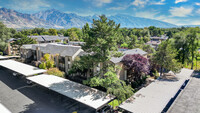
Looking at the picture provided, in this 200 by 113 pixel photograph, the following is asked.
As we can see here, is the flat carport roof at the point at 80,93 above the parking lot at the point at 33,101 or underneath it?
above

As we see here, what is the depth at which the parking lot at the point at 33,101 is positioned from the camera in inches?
651

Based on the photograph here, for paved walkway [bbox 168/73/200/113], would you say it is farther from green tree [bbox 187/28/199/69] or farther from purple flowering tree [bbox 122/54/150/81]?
green tree [bbox 187/28/199/69]

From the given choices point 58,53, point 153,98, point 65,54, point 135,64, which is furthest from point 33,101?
point 135,64

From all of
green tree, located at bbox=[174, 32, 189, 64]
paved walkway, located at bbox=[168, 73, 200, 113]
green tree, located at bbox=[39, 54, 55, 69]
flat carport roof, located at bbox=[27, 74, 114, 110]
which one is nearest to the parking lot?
flat carport roof, located at bbox=[27, 74, 114, 110]

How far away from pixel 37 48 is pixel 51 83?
69.7 ft

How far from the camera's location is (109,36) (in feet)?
57.2

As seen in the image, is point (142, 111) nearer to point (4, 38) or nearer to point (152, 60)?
point (152, 60)

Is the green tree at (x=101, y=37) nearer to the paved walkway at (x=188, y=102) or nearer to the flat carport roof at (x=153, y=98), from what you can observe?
the flat carport roof at (x=153, y=98)

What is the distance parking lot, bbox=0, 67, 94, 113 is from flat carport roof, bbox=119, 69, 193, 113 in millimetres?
5371

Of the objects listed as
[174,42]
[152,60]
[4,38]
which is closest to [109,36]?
[152,60]

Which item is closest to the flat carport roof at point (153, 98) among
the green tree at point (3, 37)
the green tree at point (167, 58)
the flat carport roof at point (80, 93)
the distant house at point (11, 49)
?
the flat carport roof at point (80, 93)

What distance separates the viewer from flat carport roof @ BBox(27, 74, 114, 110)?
14914 millimetres

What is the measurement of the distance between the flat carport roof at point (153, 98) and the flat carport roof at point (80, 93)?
2.52 meters

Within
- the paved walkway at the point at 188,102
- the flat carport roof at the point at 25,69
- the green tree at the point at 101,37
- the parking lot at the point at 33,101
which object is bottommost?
the parking lot at the point at 33,101
